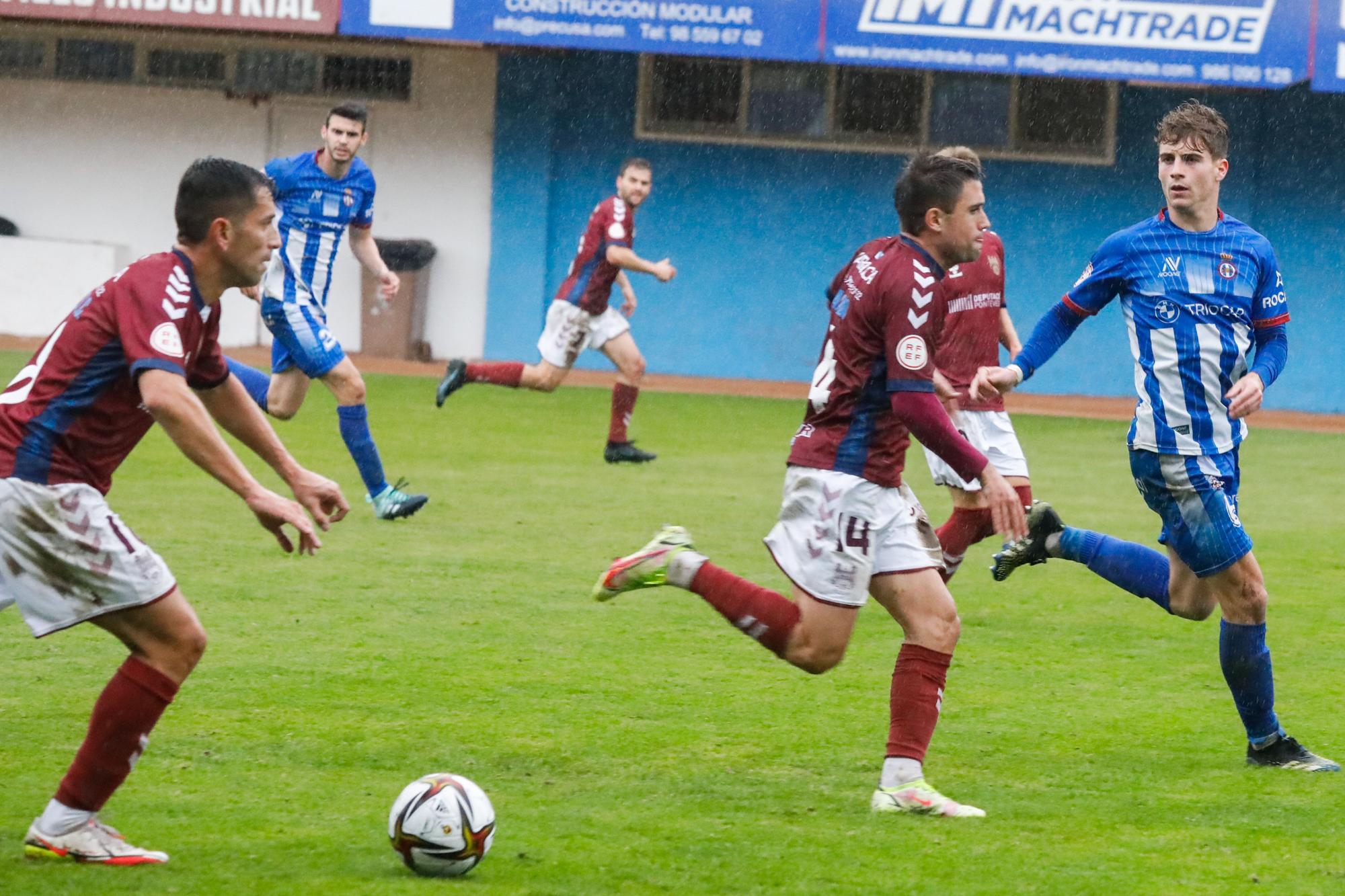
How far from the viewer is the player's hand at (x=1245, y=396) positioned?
5.12 meters

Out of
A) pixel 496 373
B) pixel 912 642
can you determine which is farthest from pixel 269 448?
pixel 496 373

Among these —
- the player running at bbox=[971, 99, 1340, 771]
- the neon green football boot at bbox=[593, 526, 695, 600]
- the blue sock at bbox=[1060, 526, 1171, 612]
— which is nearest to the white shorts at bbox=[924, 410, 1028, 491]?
the blue sock at bbox=[1060, 526, 1171, 612]

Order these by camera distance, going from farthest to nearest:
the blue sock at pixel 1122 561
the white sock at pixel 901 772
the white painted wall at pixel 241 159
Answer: the white painted wall at pixel 241 159 < the blue sock at pixel 1122 561 < the white sock at pixel 901 772

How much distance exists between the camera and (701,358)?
21125 mm

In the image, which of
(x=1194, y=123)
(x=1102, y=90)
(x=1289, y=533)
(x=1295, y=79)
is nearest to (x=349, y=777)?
(x=1194, y=123)

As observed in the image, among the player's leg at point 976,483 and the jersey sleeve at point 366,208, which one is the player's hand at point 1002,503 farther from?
the jersey sleeve at point 366,208

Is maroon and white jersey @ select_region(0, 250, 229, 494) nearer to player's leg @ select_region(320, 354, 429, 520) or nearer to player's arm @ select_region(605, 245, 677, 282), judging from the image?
player's leg @ select_region(320, 354, 429, 520)

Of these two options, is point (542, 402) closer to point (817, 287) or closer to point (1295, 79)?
point (817, 287)

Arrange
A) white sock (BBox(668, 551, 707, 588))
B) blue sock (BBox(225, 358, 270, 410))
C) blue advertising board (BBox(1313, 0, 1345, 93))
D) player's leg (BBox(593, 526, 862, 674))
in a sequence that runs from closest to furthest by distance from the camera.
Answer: player's leg (BBox(593, 526, 862, 674)), white sock (BBox(668, 551, 707, 588)), blue sock (BBox(225, 358, 270, 410)), blue advertising board (BBox(1313, 0, 1345, 93))

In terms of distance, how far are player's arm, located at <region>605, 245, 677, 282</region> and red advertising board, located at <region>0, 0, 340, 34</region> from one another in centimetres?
696

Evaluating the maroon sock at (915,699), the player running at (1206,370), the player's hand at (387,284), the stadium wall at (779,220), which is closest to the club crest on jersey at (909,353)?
the maroon sock at (915,699)

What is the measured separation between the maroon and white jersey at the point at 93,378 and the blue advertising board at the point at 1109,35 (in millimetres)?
15085

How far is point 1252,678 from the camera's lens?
5316 millimetres

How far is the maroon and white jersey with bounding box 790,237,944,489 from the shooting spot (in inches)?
185
